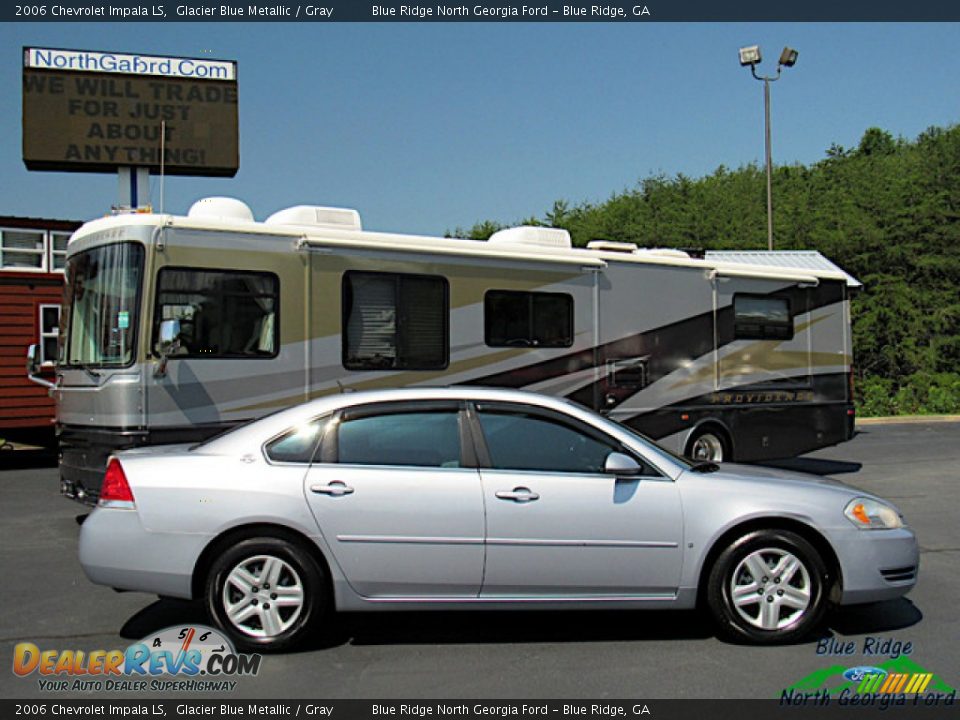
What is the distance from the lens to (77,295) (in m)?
9.09

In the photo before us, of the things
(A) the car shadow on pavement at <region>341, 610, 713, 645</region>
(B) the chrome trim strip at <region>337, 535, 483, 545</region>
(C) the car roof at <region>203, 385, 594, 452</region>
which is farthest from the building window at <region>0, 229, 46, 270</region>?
(B) the chrome trim strip at <region>337, 535, 483, 545</region>

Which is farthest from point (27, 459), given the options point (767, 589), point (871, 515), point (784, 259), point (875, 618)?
point (784, 259)

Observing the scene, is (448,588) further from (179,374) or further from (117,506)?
(179,374)

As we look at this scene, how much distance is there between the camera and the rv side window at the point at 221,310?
8.43 meters

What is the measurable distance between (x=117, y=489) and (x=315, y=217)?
4604 mm

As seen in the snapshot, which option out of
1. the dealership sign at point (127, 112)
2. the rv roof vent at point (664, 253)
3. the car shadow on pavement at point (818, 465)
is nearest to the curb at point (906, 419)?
the car shadow on pavement at point (818, 465)

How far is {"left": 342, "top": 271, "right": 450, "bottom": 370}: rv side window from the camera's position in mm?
9258

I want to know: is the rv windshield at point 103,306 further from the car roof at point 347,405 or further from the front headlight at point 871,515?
the front headlight at point 871,515

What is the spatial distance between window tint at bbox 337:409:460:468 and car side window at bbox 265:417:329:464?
0.14m

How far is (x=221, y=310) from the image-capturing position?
864cm

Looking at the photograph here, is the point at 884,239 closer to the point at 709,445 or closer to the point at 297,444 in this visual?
the point at 709,445

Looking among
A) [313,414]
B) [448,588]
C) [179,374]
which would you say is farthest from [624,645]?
[179,374]

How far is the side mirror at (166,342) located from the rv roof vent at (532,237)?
12.3ft

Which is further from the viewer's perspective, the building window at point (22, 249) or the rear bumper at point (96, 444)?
the building window at point (22, 249)
